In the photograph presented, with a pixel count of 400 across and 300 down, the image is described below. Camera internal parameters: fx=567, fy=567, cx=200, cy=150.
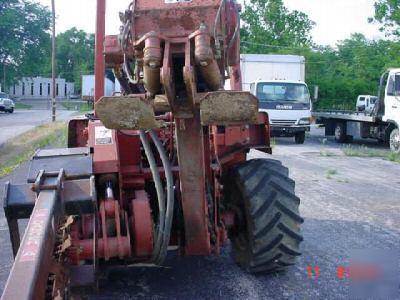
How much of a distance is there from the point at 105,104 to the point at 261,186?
1901 millimetres

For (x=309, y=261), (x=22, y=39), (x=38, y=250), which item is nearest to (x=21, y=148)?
(x=309, y=261)

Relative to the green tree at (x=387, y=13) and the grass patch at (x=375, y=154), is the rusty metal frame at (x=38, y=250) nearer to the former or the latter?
the grass patch at (x=375, y=154)

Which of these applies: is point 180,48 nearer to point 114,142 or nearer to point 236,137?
point 114,142

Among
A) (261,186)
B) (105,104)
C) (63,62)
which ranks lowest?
(261,186)

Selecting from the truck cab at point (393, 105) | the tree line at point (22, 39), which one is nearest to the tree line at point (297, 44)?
the truck cab at point (393, 105)

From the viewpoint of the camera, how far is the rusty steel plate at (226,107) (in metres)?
3.36

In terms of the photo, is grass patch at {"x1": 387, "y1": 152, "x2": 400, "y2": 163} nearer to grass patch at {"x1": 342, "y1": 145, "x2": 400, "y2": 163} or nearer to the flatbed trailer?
grass patch at {"x1": 342, "y1": 145, "x2": 400, "y2": 163}

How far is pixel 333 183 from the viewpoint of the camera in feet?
36.0

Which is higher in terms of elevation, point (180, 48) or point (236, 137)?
point (180, 48)

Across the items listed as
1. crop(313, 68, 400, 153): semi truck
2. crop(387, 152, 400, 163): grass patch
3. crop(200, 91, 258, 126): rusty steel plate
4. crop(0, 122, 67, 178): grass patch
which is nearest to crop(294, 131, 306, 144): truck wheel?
crop(313, 68, 400, 153): semi truck

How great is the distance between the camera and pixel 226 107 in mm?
3365

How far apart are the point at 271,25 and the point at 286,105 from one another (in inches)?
1249

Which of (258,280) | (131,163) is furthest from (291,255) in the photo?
(131,163)

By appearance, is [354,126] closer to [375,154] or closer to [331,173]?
[375,154]
